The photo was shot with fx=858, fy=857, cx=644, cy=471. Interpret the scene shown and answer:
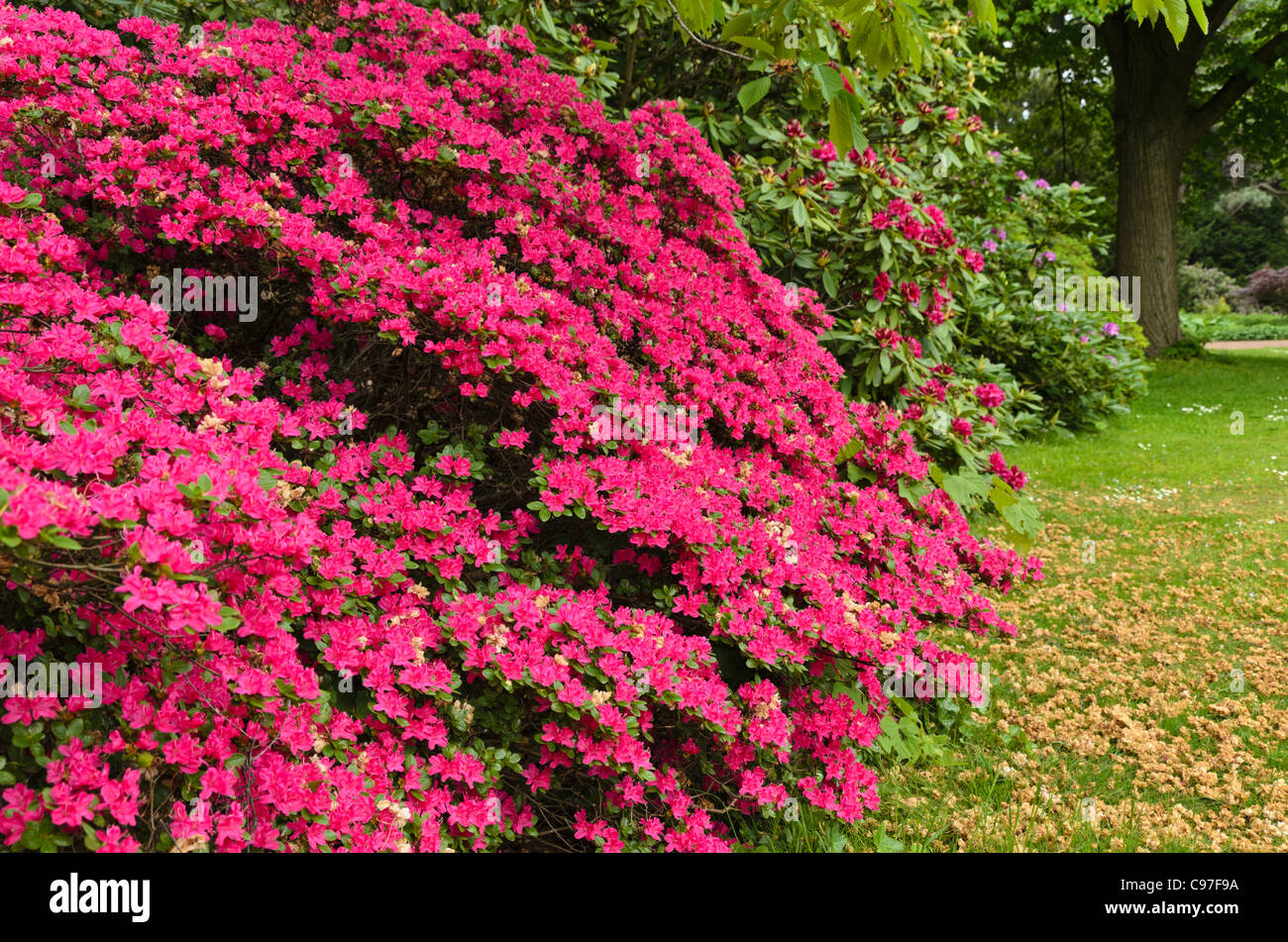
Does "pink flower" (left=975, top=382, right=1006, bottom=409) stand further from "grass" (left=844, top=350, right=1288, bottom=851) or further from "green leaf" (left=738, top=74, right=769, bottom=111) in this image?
"green leaf" (left=738, top=74, right=769, bottom=111)

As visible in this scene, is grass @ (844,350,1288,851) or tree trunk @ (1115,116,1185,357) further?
tree trunk @ (1115,116,1185,357)

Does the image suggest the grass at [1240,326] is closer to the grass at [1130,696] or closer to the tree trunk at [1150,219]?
the tree trunk at [1150,219]

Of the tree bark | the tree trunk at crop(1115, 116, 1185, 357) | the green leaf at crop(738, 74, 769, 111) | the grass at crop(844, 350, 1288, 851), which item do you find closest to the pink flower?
the grass at crop(844, 350, 1288, 851)

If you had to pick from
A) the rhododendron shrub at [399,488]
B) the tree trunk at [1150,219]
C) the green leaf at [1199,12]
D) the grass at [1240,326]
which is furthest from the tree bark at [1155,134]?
the green leaf at [1199,12]

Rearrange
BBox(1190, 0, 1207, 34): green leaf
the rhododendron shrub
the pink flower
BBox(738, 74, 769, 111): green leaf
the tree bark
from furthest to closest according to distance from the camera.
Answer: the tree bark < the pink flower < BBox(738, 74, 769, 111): green leaf < BBox(1190, 0, 1207, 34): green leaf < the rhododendron shrub

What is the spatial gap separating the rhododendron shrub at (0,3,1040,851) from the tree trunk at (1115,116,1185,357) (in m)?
13.2

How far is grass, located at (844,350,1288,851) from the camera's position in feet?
9.34

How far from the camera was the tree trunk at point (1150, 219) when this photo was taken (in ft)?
46.1

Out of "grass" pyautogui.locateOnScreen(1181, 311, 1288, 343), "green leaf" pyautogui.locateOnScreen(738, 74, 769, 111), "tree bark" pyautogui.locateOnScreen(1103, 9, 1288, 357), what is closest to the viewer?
"green leaf" pyautogui.locateOnScreen(738, 74, 769, 111)

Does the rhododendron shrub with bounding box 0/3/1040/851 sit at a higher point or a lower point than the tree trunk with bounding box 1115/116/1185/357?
lower

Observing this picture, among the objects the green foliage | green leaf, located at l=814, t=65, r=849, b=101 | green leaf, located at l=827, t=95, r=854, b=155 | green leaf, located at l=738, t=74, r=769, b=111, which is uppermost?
the green foliage

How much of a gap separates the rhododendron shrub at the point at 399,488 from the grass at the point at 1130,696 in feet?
1.74

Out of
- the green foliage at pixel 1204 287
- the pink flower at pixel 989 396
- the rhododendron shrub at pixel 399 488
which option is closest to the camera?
the rhododendron shrub at pixel 399 488

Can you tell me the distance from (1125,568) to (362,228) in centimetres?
498
